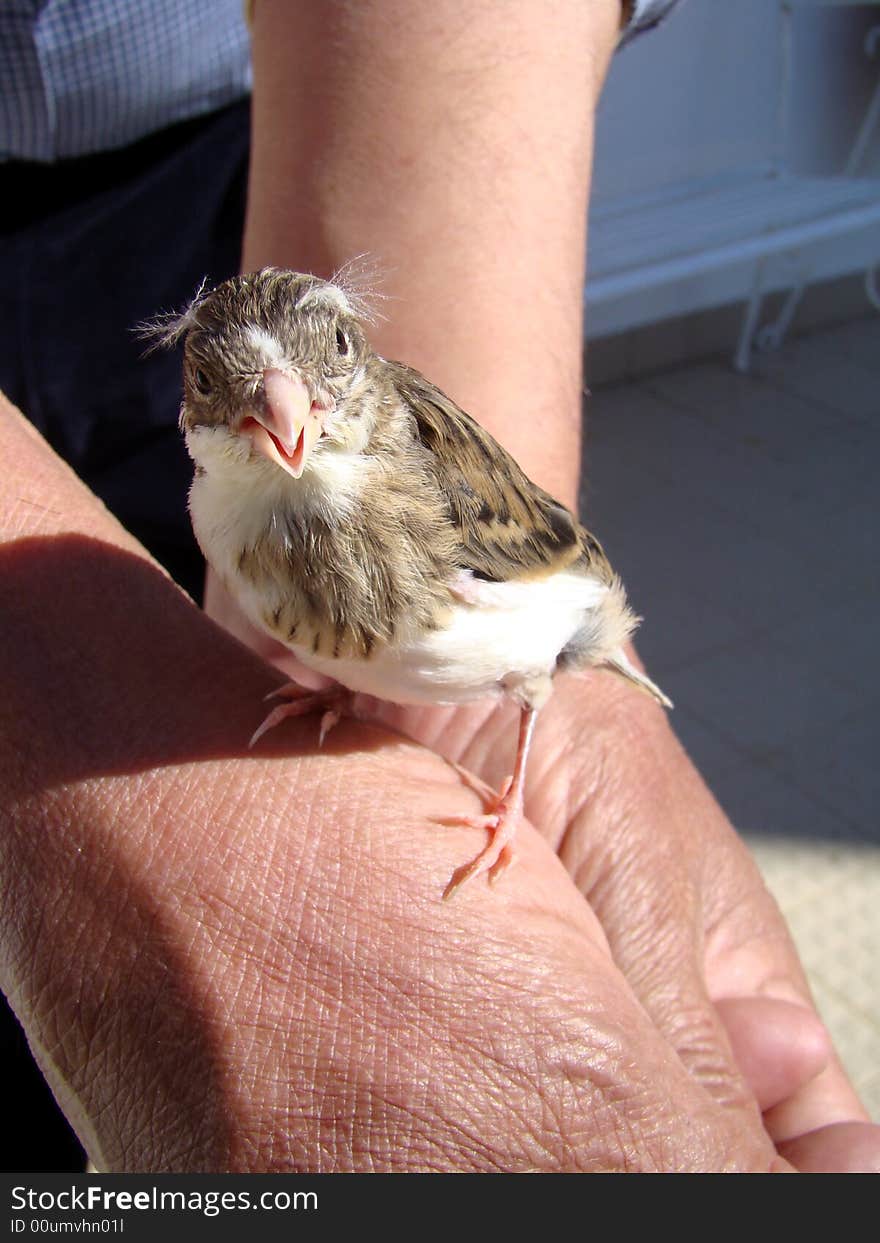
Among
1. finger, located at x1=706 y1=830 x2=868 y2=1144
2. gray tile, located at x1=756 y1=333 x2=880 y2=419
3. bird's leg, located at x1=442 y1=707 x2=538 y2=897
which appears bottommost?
gray tile, located at x1=756 y1=333 x2=880 y2=419

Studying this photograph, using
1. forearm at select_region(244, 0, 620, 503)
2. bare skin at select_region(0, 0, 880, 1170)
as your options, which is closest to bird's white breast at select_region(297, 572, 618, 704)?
bare skin at select_region(0, 0, 880, 1170)

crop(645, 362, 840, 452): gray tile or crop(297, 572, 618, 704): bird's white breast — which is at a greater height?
crop(297, 572, 618, 704): bird's white breast

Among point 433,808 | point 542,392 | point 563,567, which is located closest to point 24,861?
point 433,808

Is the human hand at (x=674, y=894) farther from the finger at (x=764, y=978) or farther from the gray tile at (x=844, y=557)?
the gray tile at (x=844, y=557)

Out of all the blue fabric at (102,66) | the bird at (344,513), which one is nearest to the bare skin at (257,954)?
the bird at (344,513)

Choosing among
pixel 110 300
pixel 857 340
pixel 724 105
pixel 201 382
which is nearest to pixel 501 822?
pixel 201 382

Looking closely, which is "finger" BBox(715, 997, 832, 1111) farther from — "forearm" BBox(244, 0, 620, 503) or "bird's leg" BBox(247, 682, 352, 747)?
"forearm" BBox(244, 0, 620, 503)
